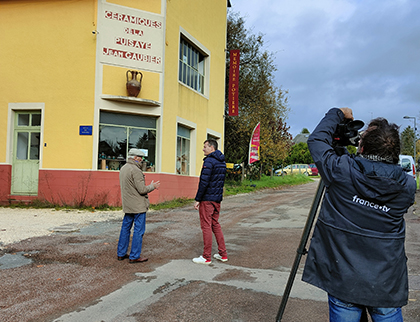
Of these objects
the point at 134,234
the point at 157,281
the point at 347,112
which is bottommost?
the point at 157,281

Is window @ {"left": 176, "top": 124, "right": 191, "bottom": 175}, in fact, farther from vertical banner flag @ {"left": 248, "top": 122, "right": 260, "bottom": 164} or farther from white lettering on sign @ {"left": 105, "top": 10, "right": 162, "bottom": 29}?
vertical banner flag @ {"left": 248, "top": 122, "right": 260, "bottom": 164}

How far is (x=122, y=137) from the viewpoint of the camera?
1294cm

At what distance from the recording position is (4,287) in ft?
15.1

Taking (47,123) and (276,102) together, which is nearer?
(47,123)

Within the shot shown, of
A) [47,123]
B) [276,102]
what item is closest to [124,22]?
[47,123]

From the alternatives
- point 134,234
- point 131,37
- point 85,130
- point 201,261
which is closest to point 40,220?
point 85,130

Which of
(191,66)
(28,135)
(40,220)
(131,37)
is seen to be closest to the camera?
(40,220)

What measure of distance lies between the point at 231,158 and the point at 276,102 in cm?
542

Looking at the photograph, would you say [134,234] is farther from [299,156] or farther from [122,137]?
[299,156]

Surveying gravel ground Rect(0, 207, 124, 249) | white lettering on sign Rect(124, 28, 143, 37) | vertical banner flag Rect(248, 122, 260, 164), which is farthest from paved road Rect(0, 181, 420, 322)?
vertical banner flag Rect(248, 122, 260, 164)

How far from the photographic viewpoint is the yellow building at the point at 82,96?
12.4 metres

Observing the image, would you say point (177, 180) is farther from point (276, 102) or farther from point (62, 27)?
point (276, 102)

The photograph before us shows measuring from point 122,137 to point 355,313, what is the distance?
11.5 meters

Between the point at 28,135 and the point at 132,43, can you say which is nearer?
the point at 132,43
